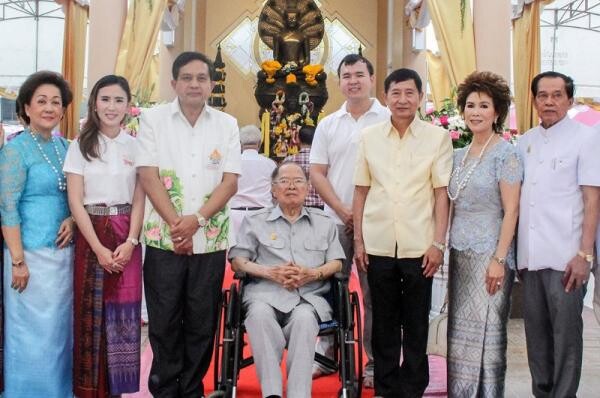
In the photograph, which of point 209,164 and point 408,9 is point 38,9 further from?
point 209,164

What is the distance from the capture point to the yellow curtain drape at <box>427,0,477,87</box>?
609cm

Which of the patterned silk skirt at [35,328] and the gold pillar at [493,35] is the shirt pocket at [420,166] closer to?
the patterned silk skirt at [35,328]

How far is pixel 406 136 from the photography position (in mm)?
3129

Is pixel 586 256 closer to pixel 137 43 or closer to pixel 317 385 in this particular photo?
pixel 317 385

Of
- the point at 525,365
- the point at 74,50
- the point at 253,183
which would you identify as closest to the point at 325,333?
Answer: the point at 525,365

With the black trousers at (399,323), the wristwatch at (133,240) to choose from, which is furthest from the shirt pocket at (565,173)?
the wristwatch at (133,240)

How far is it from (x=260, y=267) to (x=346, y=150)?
2.63 ft

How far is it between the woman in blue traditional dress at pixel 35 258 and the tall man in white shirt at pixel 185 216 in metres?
0.38

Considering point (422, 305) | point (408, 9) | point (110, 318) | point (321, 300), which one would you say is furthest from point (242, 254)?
point (408, 9)

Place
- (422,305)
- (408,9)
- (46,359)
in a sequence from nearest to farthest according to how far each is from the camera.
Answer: (46,359)
(422,305)
(408,9)

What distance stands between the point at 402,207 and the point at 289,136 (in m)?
7.70

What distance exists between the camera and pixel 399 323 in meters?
3.19

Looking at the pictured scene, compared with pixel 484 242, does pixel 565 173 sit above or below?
above

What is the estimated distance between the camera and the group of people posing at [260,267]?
2.88m
